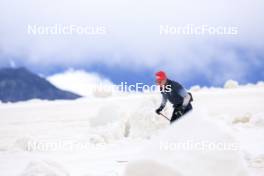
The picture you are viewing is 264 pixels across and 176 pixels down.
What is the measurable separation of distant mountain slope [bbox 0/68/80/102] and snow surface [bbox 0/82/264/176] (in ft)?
0.32

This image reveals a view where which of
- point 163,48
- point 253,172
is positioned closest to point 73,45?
point 163,48

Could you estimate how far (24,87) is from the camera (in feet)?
19.6

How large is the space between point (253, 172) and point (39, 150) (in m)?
2.37

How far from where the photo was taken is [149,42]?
596cm

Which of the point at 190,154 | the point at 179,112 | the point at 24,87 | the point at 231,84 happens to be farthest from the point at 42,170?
the point at 231,84

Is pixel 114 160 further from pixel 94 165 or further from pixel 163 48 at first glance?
pixel 163 48

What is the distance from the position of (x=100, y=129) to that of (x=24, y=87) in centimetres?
104

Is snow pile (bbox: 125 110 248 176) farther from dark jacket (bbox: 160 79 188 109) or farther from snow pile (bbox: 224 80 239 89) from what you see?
snow pile (bbox: 224 80 239 89)

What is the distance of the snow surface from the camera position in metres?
4.92

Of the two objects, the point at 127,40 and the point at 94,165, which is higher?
the point at 127,40

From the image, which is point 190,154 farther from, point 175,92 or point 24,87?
point 24,87

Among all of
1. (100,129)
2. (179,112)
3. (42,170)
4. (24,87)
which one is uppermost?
(179,112)

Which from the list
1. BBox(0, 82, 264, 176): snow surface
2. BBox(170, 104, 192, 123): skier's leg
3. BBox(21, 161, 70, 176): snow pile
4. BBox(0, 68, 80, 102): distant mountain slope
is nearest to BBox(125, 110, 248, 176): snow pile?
BBox(21, 161, 70, 176): snow pile

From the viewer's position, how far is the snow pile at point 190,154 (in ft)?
10.9
